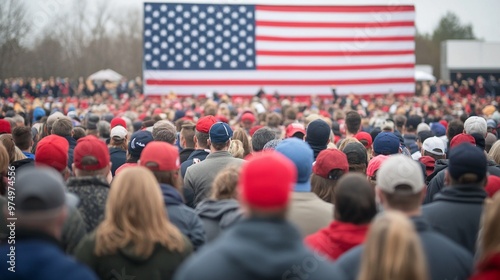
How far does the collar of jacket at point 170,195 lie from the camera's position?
4668mm

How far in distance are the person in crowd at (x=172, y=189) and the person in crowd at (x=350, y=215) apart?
2.79 ft

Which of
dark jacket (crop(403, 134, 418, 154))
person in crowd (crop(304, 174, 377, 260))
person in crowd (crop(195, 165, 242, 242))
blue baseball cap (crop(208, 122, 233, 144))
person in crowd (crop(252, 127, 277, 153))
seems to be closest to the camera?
→ person in crowd (crop(304, 174, 377, 260))

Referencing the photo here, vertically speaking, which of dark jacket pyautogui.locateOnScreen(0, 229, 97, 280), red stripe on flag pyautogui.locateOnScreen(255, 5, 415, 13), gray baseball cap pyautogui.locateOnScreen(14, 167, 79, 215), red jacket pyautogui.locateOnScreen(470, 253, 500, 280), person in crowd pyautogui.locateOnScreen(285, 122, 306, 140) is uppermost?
red stripe on flag pyautogui.locateOnScreen(255, 5, 415, 13)

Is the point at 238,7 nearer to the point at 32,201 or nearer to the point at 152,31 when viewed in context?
the point at 152,31

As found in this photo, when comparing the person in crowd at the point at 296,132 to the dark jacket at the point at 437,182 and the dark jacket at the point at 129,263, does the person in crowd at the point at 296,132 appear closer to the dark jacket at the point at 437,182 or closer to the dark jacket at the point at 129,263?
the dark jacket at the point at 437,182

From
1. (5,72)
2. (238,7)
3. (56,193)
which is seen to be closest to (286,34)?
(238,7)

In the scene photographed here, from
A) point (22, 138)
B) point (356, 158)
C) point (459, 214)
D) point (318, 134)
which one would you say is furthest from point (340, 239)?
point (22, 138)

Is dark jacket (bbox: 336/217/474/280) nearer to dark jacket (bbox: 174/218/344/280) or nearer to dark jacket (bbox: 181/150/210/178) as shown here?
dark jacket (bbox: 174/218/344/280)

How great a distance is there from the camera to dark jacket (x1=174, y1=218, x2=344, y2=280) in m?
2.86

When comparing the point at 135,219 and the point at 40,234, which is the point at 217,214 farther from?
the point at 40,234

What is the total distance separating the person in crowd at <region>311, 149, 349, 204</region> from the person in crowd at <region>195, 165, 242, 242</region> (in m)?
0.95

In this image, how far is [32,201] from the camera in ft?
10.6

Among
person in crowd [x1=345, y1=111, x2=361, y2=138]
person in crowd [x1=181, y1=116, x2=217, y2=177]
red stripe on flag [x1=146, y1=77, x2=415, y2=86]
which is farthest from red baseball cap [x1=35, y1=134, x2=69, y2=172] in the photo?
red stripe on flag [x1=146, y1=77, x2=415, y2=86]

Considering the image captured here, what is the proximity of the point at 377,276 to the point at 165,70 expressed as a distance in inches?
1053
